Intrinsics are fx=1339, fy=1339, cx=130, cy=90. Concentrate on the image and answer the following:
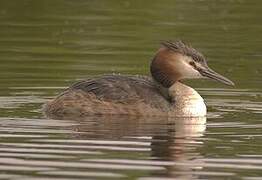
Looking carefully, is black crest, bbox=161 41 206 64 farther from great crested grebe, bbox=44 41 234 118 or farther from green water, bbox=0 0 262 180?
green water, bbox=0 0 262 180

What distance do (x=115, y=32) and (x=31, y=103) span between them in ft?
24.6

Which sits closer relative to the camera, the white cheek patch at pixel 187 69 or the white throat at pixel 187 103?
the white throat at pixel 187 103

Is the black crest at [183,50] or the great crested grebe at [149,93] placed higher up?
the black crest at [183,50]

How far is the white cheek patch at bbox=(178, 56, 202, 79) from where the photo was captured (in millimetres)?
16547

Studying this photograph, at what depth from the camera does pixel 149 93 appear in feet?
52.9

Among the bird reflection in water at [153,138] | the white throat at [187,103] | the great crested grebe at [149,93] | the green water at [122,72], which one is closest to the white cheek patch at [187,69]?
the great crested grebe at [149,93]

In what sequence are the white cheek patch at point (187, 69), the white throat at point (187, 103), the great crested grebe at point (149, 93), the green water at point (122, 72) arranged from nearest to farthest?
the green water at point (122, 72) → the great crested grebe at point (149, 93) → the white throat at point (187, 103) → the white cheek patch at point (187, 69)

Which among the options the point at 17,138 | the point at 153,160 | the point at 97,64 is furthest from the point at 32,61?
the point at 153,160

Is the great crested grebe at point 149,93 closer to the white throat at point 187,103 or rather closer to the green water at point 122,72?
the white throat at point 187,103

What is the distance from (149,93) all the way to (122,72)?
11.0ft

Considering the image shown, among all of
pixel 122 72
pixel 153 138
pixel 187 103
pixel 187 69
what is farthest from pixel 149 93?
pixel 122 72

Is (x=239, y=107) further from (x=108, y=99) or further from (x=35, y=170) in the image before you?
(x=35, y=170)

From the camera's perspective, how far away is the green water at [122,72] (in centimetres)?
1273

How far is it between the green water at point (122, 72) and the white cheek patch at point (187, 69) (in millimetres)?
535
